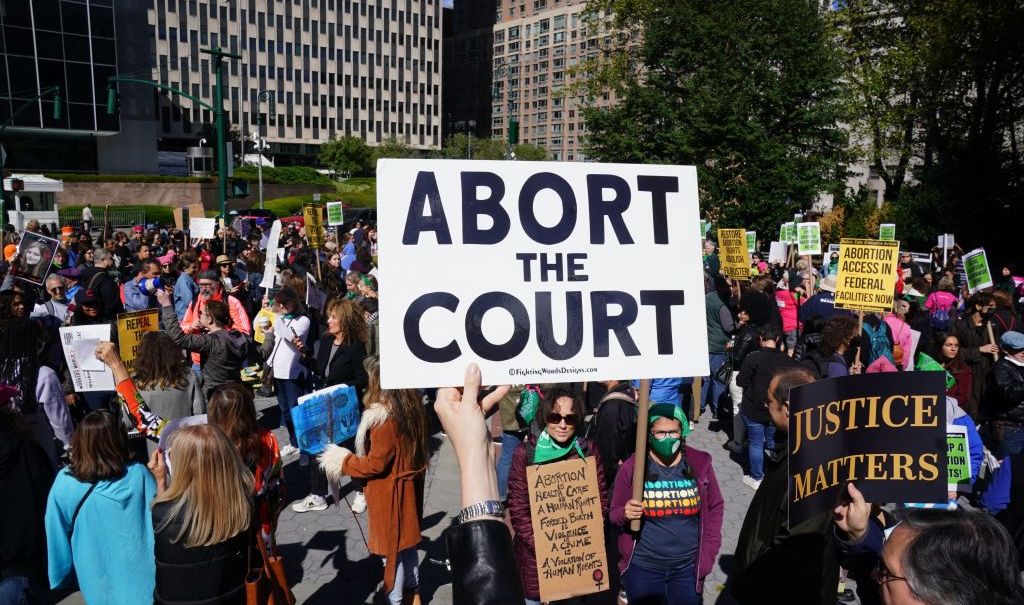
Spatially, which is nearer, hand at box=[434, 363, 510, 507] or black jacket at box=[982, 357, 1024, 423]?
hand at box=[434, 363, 510, 507]

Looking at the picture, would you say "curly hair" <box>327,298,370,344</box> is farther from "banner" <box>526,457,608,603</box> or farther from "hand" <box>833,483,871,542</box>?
"hand" <box>833,483,871,542</box>

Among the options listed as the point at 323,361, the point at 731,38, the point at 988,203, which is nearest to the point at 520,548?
the point at 323,361

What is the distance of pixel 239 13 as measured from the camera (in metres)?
89.2

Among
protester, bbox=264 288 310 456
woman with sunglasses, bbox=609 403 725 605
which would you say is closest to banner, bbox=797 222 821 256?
protester, bbox=264 288 310 456

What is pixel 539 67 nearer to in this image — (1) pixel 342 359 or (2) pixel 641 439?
(1) pixel 342 359

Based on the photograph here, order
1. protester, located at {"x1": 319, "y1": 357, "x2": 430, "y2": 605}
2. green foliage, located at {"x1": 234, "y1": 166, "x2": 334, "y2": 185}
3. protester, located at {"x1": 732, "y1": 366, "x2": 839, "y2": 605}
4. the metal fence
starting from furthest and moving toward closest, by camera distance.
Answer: green foliage, located at {"x1": 234, "y1": 166, "x2": 334, "y2": 185} → the metal fence → protester, located at {"x1": 319, "y1": 357, "x2": 430, "y2": 605} → protester, located at {"x1": 732, "y1": 366, "x2": 839, "y2": 605}

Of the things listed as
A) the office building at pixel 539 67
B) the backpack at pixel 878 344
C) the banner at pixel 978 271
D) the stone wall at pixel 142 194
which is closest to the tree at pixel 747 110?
the banner at pixel 978 271

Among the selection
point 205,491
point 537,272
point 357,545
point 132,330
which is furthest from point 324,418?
point 537,272

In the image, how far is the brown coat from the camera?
4.46 meters

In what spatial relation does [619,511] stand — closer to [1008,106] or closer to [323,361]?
[323,361]

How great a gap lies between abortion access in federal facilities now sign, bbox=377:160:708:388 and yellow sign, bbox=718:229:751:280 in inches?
322

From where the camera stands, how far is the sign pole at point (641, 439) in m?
3.07

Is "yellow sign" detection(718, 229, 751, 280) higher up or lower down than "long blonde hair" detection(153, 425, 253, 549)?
higher up

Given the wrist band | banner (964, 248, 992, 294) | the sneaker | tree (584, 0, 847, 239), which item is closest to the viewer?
the wrist band
